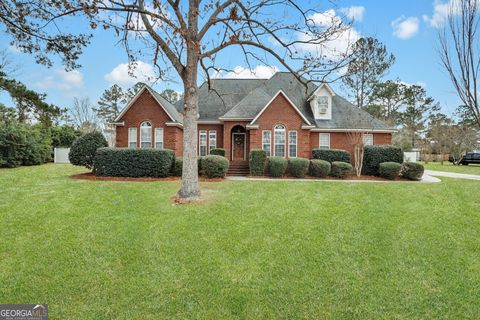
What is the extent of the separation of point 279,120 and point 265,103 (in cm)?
Answer: 221

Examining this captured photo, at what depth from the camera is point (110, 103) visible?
165 ft

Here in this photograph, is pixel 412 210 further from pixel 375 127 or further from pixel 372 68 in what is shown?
pixel 372 68

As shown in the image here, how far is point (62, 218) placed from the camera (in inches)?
283

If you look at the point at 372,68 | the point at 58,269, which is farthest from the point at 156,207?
the point at 372,68

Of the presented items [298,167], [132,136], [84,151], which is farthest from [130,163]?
[298,167]

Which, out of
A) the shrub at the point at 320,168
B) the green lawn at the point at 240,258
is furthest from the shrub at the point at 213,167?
the shrub at the point at 320,168

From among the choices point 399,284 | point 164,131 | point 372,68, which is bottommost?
point 399,284

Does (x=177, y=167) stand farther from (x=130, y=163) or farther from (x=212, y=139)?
(x=212, y=139)

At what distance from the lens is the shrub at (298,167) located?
16266 mm

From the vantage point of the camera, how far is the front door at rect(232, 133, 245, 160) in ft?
69.8

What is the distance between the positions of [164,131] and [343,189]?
13630mm

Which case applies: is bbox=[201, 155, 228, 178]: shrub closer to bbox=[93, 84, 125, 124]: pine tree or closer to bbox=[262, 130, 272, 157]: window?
bbox=[262, 130, 272, 157]: window

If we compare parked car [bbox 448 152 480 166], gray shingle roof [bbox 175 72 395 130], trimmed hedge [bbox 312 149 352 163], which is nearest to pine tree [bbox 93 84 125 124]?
gray shingle roof [bbox 175 72 395 130]

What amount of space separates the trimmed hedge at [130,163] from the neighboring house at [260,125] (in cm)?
549
